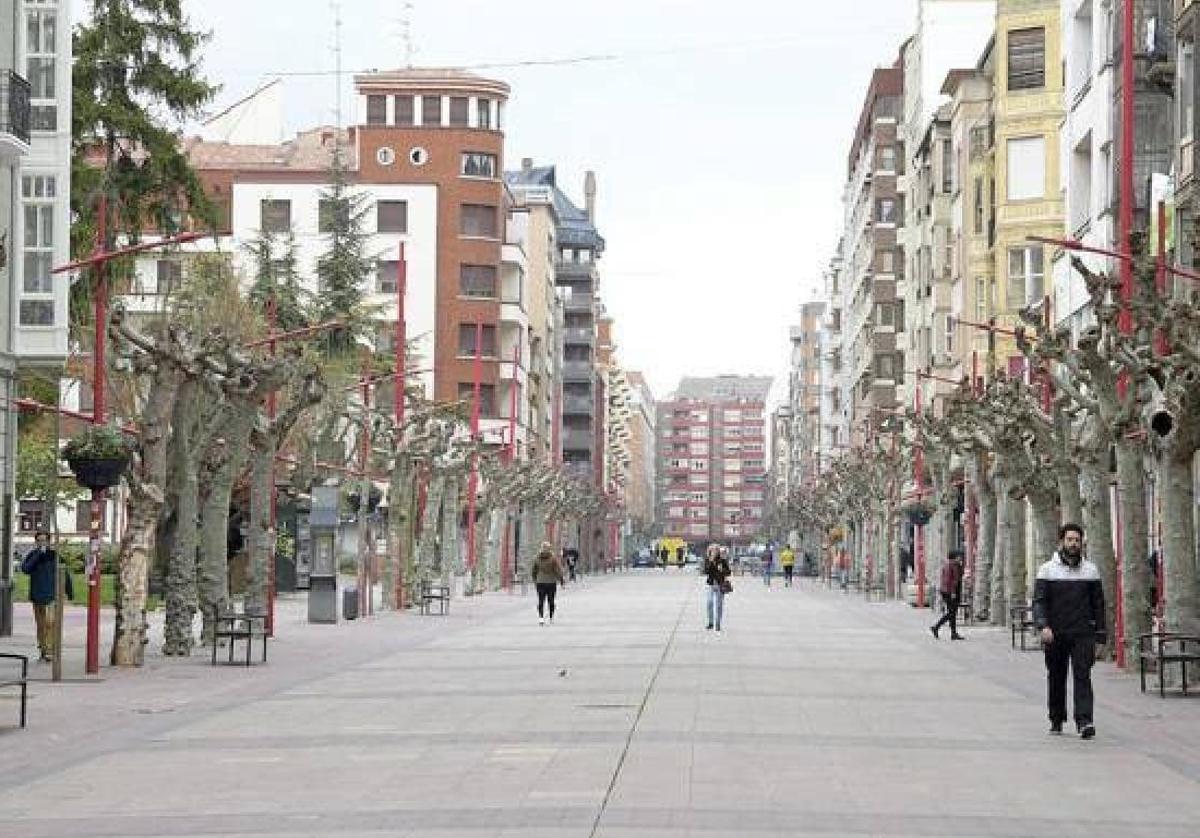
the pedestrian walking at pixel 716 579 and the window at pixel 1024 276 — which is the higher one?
the window at pixel 1024 276

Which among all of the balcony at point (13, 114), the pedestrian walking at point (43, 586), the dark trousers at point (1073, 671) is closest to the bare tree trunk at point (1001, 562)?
the balcony at point (13, 114)

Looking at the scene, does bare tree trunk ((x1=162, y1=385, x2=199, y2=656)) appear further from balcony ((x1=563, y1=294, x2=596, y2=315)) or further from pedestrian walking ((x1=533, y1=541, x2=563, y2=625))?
balcony ((x1=563, y1=294, x2=596, y2=315))

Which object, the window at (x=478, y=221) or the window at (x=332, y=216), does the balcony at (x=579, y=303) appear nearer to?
the window at (x=478, y=221)

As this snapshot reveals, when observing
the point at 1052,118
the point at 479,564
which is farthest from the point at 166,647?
the point at 479,564

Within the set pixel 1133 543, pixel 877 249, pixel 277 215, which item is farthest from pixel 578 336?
pixel 1133 543

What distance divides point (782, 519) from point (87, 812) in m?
183

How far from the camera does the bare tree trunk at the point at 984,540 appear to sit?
2072 inches

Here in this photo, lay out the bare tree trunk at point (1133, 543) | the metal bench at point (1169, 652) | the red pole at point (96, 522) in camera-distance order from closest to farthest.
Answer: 1. the metal bench at point (1169, 652)
2. the red pole at point (96, 522)
3. the bare tree trunk at point (1133, 543)

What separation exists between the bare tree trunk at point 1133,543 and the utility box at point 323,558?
22.9 m

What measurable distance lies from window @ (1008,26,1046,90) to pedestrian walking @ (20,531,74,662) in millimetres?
46934

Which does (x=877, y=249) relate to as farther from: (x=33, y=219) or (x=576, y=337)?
(x=33, y=219)

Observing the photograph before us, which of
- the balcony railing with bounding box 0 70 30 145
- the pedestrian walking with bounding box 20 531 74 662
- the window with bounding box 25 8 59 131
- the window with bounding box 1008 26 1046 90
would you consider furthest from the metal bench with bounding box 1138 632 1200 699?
the window with bounding box 1008 26 1046 90

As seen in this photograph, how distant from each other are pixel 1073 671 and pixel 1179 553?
9.37 m

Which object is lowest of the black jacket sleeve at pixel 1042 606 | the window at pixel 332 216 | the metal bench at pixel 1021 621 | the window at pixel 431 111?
the metal bench at pixel 1021 621
